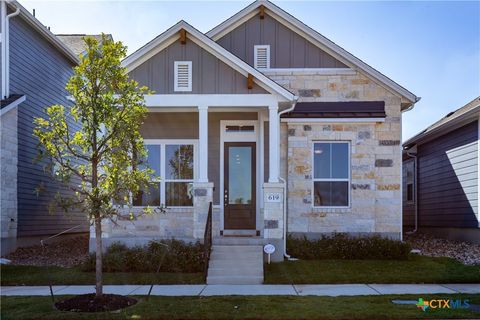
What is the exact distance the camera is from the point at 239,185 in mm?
12852

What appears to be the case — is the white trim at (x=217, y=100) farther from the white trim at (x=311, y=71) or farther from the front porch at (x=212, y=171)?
the white trim at (x=311, y=71)

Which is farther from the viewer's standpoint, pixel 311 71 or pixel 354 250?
pixel 311 71

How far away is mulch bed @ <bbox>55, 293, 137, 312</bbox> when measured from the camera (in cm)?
732

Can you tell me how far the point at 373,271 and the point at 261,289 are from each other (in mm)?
2506

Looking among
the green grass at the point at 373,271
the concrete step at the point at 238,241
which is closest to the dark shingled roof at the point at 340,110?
the concrete step at the point at 238,241

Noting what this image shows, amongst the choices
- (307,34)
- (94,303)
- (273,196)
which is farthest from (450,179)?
(94,303)

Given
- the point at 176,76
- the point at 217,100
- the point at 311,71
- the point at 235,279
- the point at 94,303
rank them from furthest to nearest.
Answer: the point at 311,71, the point at 176,76, the point at 217,100, the point at 235,279, the point at 94,303

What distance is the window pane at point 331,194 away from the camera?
1267 cm

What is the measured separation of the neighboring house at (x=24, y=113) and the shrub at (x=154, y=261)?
122 inches

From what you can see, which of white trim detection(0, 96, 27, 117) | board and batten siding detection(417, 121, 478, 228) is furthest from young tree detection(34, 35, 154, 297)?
board and batten siding detection(417, 121, 478, 228)

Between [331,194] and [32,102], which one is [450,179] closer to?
[331,194]

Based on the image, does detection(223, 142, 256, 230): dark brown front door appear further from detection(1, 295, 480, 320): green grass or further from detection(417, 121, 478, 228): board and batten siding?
detection(417, 121, 478, 228): board and batten siding

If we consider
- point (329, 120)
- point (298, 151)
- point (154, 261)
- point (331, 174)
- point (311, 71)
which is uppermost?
point (311, 71)

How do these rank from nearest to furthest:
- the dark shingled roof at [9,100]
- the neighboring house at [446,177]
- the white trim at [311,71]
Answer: the dark shingled roof at [9,100]
the white trim at [311,71]
the neighboring house at [446,177]
